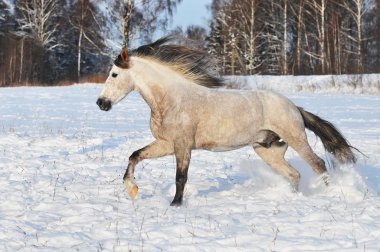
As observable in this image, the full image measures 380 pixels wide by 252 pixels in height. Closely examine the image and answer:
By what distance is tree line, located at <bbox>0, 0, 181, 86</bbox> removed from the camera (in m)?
26.0

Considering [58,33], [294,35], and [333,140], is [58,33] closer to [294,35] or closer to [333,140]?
[294,35]

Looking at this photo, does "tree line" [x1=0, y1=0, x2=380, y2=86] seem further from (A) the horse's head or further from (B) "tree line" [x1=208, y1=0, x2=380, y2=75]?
(A) the horse's head

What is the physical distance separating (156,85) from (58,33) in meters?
37.3

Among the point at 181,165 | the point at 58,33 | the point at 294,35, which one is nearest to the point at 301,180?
the point at 181,165

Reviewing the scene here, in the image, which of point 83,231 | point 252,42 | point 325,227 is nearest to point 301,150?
point 325,227

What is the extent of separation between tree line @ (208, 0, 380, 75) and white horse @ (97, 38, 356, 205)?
74.8 ft

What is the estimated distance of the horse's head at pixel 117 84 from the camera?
542 cm

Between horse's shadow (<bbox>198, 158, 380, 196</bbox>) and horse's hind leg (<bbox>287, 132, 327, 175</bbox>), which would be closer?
horse's hind leg (<bbox>287, 132, 327, 175</bbox>)

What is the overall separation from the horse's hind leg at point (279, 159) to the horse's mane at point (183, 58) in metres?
0.96

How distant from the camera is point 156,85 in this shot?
5523mm

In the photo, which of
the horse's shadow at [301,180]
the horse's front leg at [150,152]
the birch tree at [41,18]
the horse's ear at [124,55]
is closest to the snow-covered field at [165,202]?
the horse's shadow at [301,180]

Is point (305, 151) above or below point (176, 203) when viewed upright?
above

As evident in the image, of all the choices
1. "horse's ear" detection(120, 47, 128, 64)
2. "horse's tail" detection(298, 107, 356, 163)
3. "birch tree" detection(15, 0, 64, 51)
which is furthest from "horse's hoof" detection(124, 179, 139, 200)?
A: "birch tree" detection(15, 0, 64, 51)

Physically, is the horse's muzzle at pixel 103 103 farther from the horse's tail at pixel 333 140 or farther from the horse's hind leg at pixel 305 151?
the horse's tail at pixel 333 140
